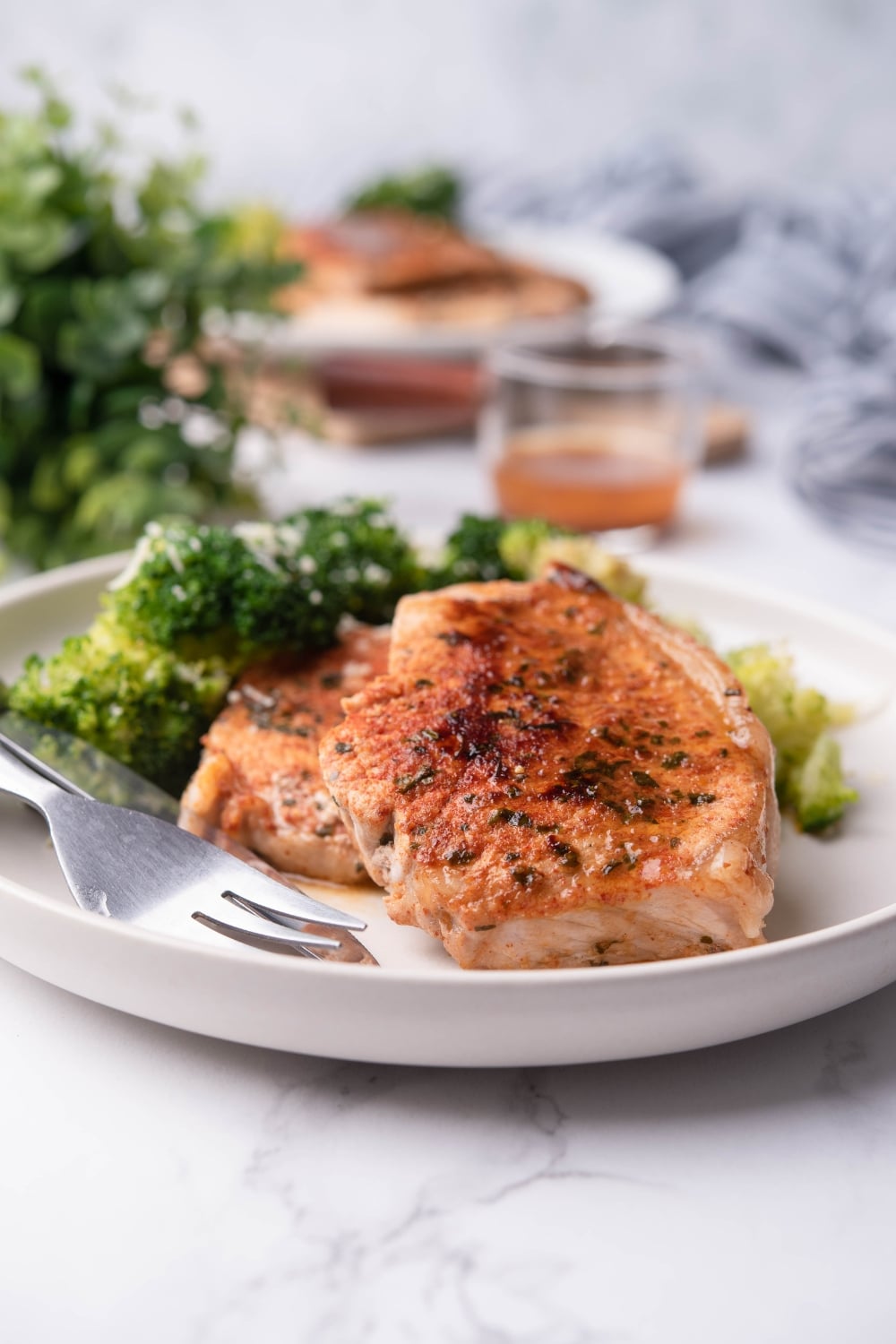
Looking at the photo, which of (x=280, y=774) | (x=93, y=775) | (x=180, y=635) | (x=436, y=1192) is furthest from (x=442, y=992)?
(x=180, y=635)

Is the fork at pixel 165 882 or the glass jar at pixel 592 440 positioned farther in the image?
the glass jar at pixel 592 440

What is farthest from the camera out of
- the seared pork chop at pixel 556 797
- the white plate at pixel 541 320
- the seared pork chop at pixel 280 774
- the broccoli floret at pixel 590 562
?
the white plate at pixel 541 320

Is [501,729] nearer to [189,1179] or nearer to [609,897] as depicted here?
[609,897]

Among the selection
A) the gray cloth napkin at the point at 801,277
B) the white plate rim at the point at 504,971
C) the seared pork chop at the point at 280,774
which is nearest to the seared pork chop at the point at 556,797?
the white plate rim at the point at 504,971

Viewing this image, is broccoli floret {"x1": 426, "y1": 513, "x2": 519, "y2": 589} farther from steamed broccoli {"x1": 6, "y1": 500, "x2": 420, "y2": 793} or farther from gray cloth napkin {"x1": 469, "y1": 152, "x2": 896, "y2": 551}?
gray cloth napkin {"x1": 469, "y1": 152, "x2": 896, "y2": 551}

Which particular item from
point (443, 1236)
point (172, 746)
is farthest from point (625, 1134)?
point (172, 746)

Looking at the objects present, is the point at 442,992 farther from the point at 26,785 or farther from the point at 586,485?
the point at 586,485

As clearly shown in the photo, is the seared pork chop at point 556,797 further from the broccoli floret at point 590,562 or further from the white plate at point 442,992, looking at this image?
the broccoli floret at point 590,562
